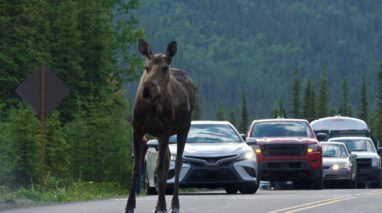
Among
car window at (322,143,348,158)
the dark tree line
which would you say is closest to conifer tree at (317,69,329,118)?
the dark tree line

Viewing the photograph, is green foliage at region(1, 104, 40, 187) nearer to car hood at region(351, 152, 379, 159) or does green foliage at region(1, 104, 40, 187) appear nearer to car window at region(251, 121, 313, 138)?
car window at region(251, 121, 313, 138)

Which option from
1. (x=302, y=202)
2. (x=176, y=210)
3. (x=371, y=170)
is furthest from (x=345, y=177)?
(x=176, y=210)

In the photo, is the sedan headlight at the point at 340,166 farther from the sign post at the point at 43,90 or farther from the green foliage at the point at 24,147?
the sign post at the point at 43,90

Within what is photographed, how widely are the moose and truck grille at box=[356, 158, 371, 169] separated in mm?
33082

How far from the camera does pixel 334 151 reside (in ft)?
133

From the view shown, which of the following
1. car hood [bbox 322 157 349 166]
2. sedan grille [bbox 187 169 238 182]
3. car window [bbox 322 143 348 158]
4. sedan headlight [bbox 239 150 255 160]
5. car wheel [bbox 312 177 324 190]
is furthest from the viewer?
car window [bbox 322 143 348 158]

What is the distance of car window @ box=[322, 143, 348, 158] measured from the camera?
4000cm

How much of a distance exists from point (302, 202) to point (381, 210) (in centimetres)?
245

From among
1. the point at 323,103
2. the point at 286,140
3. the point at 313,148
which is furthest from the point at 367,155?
the point at 323,103

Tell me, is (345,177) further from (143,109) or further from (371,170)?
(143,109)

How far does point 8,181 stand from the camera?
26.9 metres

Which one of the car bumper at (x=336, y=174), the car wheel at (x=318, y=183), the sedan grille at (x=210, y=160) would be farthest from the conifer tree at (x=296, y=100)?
the sedan grille at (x=210, y=160)

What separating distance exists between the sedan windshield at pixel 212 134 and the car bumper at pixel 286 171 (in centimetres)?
602

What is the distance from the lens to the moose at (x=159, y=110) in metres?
12.6
